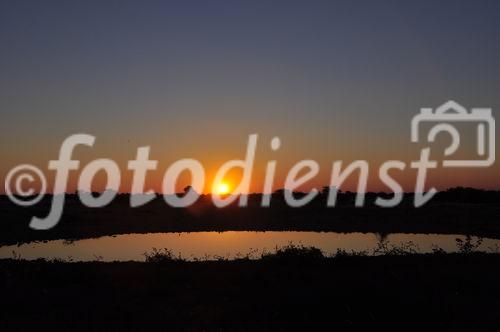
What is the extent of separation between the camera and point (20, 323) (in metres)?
12.3

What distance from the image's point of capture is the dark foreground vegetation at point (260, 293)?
11.9 metres

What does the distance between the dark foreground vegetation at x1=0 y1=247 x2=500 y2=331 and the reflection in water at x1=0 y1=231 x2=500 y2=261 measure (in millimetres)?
11000

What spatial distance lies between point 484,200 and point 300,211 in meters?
41.0

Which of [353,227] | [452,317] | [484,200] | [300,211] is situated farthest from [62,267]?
[484,200]

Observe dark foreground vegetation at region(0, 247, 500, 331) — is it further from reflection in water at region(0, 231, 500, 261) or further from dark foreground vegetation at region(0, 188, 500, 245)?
dark foreground vegetation at region(0, 188, 500, 245)

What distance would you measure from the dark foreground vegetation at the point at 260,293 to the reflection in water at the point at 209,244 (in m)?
11.0

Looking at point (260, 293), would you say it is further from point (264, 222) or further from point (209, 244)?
point (264, 222)

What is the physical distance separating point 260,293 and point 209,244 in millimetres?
24804

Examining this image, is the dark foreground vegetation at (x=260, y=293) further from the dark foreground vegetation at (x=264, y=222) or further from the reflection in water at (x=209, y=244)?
the dark foreground vegetation at (x=264, y=222)

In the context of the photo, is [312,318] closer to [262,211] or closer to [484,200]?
[262,211]

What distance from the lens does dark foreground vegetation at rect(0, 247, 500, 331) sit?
11938 mm

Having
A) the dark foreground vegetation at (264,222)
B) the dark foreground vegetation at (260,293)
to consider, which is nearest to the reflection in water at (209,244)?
the dark foreground vegetation at (264,222)

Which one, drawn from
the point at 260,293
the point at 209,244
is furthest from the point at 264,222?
the point at 260,293

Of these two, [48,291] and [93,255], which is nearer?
[48,291]
